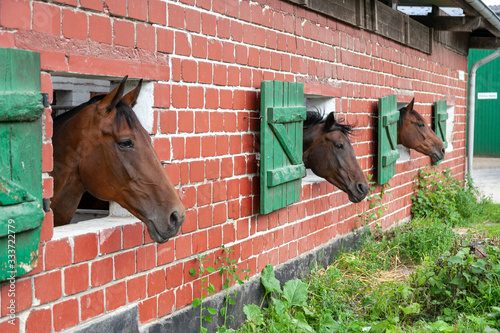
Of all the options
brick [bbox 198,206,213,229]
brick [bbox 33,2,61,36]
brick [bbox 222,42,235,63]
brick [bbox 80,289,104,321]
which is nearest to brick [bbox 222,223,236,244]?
brick [bbox 198,206,213,229]

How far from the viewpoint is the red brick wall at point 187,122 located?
2.86 meters

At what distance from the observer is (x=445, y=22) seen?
30.5 ft

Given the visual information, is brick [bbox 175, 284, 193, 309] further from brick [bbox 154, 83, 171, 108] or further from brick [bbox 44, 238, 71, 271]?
brick [bbox 154, 83, 171, 108]

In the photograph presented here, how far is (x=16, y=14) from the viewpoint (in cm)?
263

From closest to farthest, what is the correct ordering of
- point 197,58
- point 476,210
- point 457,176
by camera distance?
point 197,58, point 476,210, point 457,176

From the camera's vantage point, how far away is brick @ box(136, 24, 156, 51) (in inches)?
135

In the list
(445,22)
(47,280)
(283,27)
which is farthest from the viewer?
(445,22)

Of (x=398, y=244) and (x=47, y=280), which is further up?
(x=47, y=280)

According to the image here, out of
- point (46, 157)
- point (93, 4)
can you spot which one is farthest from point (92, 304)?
point (93, 4)

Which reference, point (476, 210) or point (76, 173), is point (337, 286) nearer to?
point (76, 173)

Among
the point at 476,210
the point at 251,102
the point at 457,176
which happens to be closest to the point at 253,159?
the point at 251,102

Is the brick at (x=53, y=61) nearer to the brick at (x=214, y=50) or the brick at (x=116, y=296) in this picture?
the brick at (x=116, y=296)

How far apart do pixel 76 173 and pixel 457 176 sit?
9863 millimetres

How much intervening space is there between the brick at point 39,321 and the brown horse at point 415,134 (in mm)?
6344
